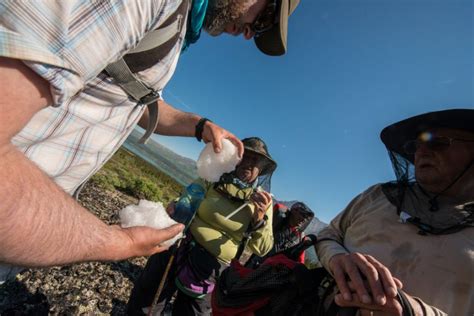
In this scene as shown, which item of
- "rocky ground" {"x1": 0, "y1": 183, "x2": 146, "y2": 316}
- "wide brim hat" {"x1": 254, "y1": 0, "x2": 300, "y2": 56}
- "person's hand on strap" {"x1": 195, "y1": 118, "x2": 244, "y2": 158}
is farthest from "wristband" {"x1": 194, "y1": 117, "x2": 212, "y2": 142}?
"rocky ground" {"x1": 0, "y1": 183, "x2": 146, "y2": 316}

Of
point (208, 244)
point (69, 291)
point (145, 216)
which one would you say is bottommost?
point (69, 291)

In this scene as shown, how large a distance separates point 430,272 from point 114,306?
385 centimetres

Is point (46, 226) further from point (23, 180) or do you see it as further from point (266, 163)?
point (266, 163)

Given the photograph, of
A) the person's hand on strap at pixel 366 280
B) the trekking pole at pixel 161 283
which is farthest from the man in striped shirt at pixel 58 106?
the trekking pole at pixel 161 283

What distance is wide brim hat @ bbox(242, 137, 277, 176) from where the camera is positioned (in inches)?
182

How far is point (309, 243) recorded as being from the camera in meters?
2.58

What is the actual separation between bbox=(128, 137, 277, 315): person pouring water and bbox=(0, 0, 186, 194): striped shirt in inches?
85.9

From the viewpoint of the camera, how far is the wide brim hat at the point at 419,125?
2.56 m

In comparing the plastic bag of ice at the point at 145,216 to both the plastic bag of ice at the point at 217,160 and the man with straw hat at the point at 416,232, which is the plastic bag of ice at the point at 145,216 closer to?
the plastic bag of ice at the point at 217,160

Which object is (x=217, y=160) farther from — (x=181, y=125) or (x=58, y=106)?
(x=58, y=106)

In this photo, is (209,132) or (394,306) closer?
(394,306)

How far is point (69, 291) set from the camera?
3.49m

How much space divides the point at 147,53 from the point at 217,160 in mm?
1673

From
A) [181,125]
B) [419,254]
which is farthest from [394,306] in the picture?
[181,125]
